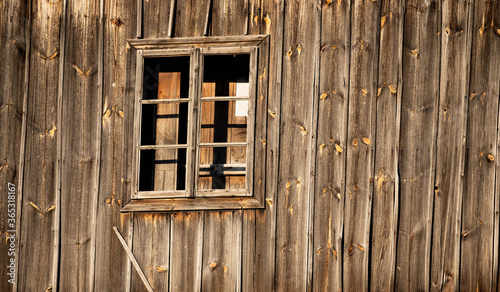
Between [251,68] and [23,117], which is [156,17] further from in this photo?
[23,117]

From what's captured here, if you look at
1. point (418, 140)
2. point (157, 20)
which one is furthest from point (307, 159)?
point (157, 20)

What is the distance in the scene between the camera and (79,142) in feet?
20.2

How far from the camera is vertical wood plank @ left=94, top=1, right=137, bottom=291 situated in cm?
599

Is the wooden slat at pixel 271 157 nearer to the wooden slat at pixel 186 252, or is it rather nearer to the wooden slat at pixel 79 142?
the wooden slat at pixel 186 252

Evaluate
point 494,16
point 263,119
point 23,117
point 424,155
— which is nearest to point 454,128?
point 424,155

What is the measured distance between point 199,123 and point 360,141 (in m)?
1.46

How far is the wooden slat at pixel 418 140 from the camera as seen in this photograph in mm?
5727

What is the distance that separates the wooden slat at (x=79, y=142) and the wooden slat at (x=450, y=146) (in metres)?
3.09

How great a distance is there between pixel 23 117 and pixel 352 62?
3085 mm

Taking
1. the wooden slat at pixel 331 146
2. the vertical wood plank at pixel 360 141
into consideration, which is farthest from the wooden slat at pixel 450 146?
the wooden slat at pixel 331 146

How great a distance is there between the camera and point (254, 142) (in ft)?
19.6

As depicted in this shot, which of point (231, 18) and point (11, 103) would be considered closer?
point (231, 18)

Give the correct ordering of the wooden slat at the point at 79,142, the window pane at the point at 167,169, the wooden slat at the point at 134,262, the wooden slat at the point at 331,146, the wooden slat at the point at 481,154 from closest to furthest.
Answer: the wooden slat at the point at 481,154 < the wooden slat at the point at 331,146 < the wooden slat at the point at 134,262 < the wooden slat at the point at 79,142 < the window pane at the point at 167,169

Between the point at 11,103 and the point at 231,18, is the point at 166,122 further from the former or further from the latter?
the point at 11,103
